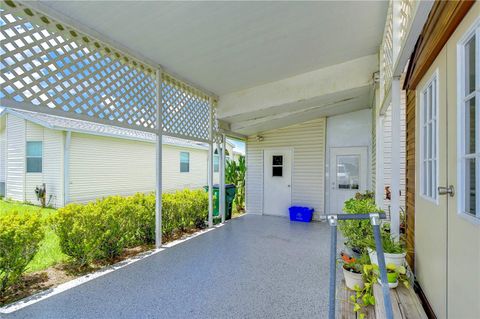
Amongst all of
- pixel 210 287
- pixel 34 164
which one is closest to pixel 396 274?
pixel 210 287

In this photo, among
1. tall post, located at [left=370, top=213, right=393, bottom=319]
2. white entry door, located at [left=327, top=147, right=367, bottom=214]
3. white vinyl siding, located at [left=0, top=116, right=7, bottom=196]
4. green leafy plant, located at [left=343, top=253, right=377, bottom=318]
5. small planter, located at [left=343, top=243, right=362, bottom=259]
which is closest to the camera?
tall post, located at [left=370, top=213, right=393, bottom=319]

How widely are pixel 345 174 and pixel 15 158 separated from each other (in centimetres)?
1031

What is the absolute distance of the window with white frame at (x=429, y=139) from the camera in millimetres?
2008

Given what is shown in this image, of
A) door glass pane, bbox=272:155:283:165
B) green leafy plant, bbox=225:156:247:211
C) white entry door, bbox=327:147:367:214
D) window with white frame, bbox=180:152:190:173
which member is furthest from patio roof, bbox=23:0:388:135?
window with white frame, bbox=180:152:190:173

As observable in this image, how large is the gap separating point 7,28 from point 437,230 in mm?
4300

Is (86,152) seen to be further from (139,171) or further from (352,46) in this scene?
(352,46)

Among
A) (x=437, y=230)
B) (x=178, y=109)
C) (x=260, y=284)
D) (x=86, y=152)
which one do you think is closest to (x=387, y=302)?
(x=437, y=230)

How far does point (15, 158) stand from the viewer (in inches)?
343

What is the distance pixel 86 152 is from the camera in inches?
336

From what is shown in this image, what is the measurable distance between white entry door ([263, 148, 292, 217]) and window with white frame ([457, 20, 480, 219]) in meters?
6.72

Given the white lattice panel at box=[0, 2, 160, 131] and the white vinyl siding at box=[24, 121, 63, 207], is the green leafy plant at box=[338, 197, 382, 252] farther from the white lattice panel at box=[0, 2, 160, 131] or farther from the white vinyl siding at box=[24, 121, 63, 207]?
the white vinyl siding at box=[24, 121, 63, 207]

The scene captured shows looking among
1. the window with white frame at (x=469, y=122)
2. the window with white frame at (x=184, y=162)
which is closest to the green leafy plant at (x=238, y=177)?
the window with white frame at (x=184, y=162)

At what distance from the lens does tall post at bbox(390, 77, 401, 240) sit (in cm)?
280

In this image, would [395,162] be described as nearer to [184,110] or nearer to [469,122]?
[469,122]
